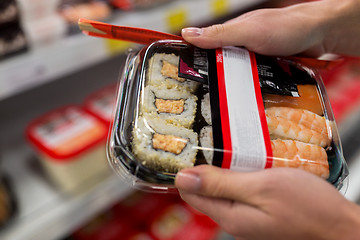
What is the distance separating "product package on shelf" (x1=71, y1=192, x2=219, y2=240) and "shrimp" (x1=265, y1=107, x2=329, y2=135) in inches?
40.5

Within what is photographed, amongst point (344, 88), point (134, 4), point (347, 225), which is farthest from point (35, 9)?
point (344, 88)

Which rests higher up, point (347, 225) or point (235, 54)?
point (235, 54)

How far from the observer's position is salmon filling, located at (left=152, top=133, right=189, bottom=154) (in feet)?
1.85

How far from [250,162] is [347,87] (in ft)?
6.06

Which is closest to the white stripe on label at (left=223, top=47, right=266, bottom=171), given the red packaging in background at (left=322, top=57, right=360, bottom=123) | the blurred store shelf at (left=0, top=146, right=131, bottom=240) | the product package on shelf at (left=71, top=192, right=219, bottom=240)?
the blurred store shelf at (left=0, top=146, right=131, bottom=240)

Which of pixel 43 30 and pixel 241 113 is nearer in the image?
pixel 241 113

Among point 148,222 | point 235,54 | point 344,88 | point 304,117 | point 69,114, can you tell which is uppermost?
point 235,54

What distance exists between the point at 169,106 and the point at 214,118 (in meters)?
0.09

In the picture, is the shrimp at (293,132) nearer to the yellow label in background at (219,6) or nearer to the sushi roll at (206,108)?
the sushi roll at (206,108)

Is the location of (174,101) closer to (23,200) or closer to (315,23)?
(315,23)

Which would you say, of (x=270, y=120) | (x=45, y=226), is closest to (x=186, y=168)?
(x=270, y=120)

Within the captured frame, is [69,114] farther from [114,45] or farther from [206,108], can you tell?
[206,108]

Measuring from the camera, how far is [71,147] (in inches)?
43.1

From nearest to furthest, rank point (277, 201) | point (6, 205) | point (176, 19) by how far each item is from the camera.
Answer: point (277, 201) < point (6, 205) < point (176, 19)
